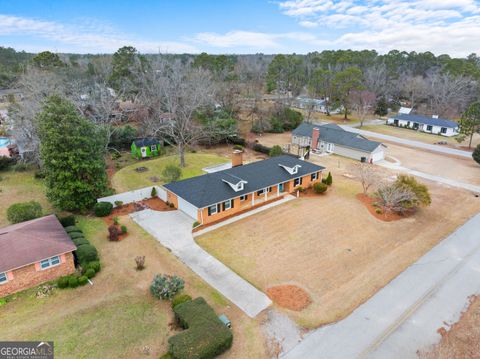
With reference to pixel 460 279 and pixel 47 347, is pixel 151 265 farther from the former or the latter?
pixel 460 279

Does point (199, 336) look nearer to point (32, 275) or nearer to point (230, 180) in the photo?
point (32, 275)

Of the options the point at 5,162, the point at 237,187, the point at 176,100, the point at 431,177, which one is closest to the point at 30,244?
the point at 237,187

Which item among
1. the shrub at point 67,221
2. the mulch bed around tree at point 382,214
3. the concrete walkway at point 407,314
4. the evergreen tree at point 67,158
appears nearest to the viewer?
the concrete walkway at point 407,314

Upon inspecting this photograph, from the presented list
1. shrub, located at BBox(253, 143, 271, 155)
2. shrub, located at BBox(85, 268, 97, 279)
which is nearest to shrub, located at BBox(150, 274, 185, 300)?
shrub, located at BBox(85, 268, 97, 279)

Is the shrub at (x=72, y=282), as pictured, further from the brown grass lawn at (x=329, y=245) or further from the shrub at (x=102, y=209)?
the shrub at (x=102, y=209)

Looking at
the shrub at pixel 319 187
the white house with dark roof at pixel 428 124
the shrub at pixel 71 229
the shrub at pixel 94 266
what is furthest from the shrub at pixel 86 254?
the white house with dark roof at pixel 428 124

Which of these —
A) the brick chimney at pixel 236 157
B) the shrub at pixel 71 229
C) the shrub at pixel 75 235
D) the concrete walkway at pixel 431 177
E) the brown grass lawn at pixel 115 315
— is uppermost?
the brick chimney at pixel 236 157
